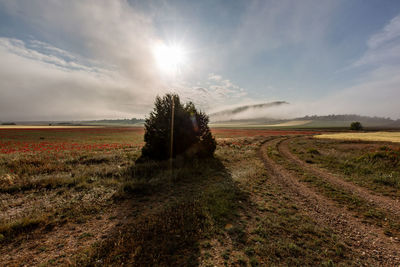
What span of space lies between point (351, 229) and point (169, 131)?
12.6m

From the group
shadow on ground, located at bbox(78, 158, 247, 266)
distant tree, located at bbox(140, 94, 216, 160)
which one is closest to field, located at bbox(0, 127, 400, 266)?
shadow on ground, located at bbox(78, 158, 247, 266)

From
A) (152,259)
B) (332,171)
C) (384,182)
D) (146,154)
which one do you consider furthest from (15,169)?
(384,182)

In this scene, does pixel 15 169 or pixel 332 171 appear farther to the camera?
pixel 332 171

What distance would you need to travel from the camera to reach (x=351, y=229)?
5566 mm

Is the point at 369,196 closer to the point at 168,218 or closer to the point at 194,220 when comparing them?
the point at 194,220

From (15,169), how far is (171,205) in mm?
12073

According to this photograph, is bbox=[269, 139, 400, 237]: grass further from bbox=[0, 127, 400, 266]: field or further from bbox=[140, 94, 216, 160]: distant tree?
bbox=[140, 94, 216, 160]: distant tree

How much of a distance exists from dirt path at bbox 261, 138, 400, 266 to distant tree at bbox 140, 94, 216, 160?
899 cm

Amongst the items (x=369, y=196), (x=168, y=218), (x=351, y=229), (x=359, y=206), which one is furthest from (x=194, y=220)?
(x=369, y=196)

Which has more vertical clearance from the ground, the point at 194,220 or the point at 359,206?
the point at 194,220

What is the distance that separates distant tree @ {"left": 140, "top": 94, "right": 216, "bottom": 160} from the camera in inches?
550

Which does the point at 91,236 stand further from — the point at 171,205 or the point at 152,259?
the point at 171,205

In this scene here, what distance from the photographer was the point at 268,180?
419 inches

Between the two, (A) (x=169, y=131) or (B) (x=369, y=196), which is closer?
(B) (x=369, y=196)
